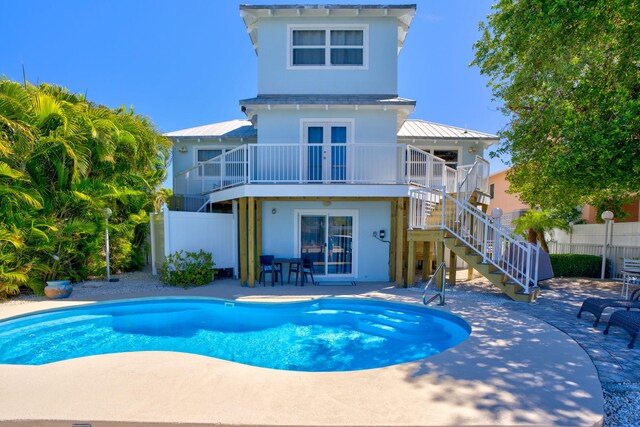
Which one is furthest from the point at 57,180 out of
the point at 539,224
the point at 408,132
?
the point at 539,224

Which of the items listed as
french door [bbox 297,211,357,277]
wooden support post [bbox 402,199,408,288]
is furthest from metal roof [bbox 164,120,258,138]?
wooden support post [bbox 402,199,408,288]

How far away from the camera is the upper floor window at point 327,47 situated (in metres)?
11.4

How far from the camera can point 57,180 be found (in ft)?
29.7

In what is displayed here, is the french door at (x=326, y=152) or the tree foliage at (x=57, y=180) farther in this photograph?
the french door at (x=326, y=152)

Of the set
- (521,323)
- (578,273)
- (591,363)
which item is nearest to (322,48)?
(521,323)

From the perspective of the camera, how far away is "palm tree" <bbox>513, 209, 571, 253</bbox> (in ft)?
46.0

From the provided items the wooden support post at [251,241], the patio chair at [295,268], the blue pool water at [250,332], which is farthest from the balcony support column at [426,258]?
the wooden support post at [251,241]

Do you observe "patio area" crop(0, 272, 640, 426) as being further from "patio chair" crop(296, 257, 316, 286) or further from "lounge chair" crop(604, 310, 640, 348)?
"patio chair" crop(296, 257, 316, 286)

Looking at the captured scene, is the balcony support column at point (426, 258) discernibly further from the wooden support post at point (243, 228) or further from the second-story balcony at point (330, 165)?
the wooden support post at point (243, 228)

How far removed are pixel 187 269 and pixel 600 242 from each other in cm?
1691

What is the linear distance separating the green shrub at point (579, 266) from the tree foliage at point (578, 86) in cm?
398

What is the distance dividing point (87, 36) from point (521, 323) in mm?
18239

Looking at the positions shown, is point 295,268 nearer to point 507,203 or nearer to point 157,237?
point 157,237

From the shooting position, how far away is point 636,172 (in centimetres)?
705
